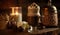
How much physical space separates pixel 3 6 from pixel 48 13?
37cm

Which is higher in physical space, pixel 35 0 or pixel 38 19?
pixel 35 0

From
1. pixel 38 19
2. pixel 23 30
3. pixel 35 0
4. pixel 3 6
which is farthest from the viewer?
pixel 35 0

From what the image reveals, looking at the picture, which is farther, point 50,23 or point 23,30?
point 50,23

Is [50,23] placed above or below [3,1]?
below

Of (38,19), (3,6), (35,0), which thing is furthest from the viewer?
(35,0)

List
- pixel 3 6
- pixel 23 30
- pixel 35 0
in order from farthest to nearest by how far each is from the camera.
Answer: pixel 35 0, pixel 3 6, pixel 23 30

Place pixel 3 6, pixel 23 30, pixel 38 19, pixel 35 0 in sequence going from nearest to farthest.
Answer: pixel 23 30, pixel 38 19, pixel 3 6, pixel 35 0

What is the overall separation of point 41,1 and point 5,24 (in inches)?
20.8

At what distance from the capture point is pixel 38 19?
0.92 meters

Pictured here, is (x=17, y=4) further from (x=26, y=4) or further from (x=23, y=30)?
(x=23, y=30)

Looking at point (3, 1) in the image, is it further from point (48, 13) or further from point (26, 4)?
point (48, 13)

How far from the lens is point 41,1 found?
4.07ft

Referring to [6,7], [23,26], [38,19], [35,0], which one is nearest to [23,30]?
[23,26]

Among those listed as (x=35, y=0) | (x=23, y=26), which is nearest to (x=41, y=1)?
(x=35, y=0)
